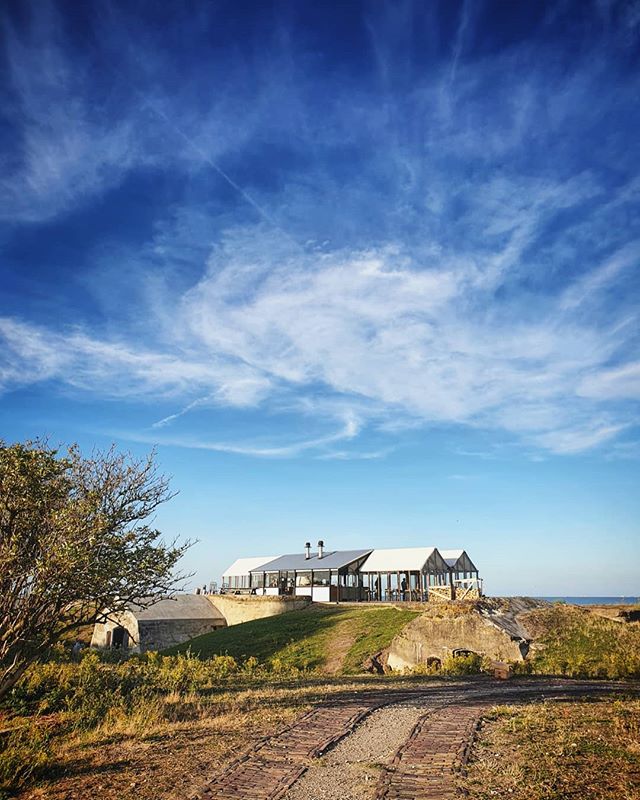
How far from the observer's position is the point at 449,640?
2933 cm

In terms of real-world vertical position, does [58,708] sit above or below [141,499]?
below

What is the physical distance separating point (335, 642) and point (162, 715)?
22.2 metres

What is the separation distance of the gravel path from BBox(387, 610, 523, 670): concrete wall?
14069 mm

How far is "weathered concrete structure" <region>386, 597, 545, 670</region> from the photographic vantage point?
28.0m

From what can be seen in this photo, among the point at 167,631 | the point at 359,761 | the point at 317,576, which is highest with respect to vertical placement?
the point at 317,576

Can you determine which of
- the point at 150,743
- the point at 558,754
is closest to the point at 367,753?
the point at 558,754

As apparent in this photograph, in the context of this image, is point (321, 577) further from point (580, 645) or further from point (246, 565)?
point (580, 645)

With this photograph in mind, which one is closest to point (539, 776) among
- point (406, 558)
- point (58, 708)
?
point (58, 708)

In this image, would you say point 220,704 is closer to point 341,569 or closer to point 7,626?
point 7,626

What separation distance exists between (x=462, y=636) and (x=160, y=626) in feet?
98.0

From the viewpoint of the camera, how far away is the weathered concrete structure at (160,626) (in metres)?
48.9

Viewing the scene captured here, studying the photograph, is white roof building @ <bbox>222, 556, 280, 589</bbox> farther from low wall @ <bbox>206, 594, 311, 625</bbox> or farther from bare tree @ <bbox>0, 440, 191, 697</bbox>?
bare tree @ <bbox>0, 440, 191, 697</bbox>

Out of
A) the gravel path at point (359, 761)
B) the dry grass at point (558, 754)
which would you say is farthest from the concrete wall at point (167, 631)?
the dry grass at point (558, 754)

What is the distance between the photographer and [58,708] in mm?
17000
